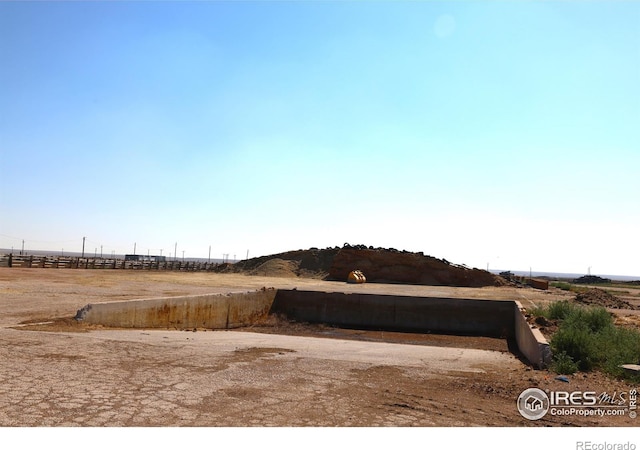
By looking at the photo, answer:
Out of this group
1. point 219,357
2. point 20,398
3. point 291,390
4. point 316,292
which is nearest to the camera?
point 20,398

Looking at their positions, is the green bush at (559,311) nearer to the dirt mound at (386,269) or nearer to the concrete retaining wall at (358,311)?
the concrete retaining wall at (358,311)

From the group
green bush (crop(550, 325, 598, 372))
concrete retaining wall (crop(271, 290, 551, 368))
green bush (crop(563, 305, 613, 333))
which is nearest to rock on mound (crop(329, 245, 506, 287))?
concrete retaining wall (crop(271, 290, 551, 368))

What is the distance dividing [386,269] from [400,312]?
25.4 meters

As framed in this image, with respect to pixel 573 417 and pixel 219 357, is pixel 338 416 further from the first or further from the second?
pixel 219 357

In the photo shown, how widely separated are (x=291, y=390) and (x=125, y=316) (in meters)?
7.85

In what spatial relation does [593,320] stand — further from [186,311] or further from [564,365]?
[186,311]

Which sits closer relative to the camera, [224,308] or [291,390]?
[291,390]

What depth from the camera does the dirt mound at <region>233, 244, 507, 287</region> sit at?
44.4m

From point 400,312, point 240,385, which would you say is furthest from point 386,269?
point 240,385

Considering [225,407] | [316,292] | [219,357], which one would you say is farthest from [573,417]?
[316,292]

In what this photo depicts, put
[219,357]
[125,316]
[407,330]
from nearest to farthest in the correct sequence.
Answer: [219,357] < [125,316] < [407,330]

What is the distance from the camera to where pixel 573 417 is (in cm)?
559

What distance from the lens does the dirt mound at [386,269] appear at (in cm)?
4438

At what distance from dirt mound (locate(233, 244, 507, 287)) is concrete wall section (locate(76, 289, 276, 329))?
83.1 feet
